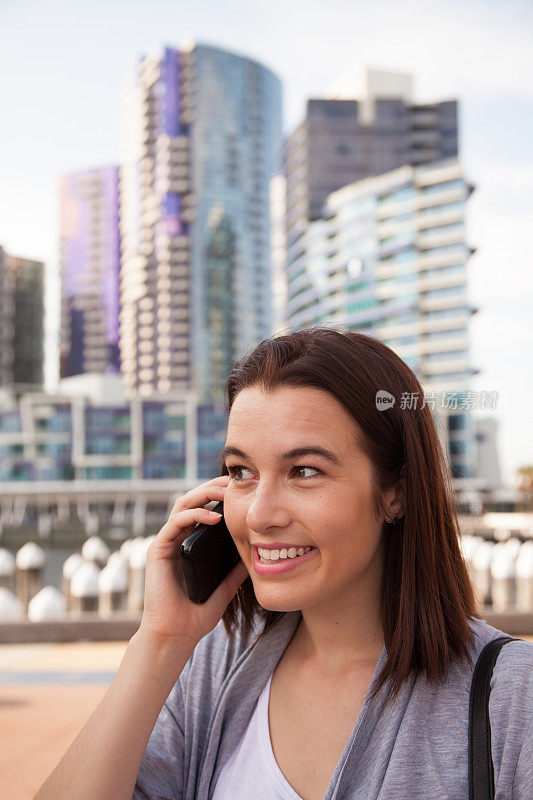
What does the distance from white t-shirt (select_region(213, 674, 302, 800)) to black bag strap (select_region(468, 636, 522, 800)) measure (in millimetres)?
287

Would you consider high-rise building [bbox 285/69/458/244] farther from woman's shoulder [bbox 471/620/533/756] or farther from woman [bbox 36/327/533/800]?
woman's shoulder [bbox 471/620/533/756]

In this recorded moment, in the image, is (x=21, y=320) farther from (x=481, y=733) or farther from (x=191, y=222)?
(x=481, y=733)

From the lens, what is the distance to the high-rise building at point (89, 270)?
88.2 meters

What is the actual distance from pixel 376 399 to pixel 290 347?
0.57ft

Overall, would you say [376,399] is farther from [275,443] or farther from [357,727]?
[357,727]

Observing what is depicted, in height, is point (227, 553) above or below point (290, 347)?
below

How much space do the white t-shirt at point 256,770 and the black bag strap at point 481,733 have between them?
287mm

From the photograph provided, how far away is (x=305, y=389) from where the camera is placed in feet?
4.00

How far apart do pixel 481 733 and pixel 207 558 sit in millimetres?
548

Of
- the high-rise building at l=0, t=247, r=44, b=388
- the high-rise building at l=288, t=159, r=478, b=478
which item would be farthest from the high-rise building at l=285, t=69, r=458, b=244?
the high-rise building at l=0, t=247, r=44, b=388

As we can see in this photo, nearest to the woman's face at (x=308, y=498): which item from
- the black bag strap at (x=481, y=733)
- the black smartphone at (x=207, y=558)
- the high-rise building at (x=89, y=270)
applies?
the black smartphone at (x=207, y=558)

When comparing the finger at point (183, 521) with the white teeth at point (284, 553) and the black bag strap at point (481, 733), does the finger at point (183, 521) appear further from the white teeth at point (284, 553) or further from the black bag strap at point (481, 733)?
the black bag strap at point (481, 733)

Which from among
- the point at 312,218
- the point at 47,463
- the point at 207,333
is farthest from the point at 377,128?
the point at 47,463

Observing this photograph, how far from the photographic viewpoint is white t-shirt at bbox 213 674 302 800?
1183 millimetres
